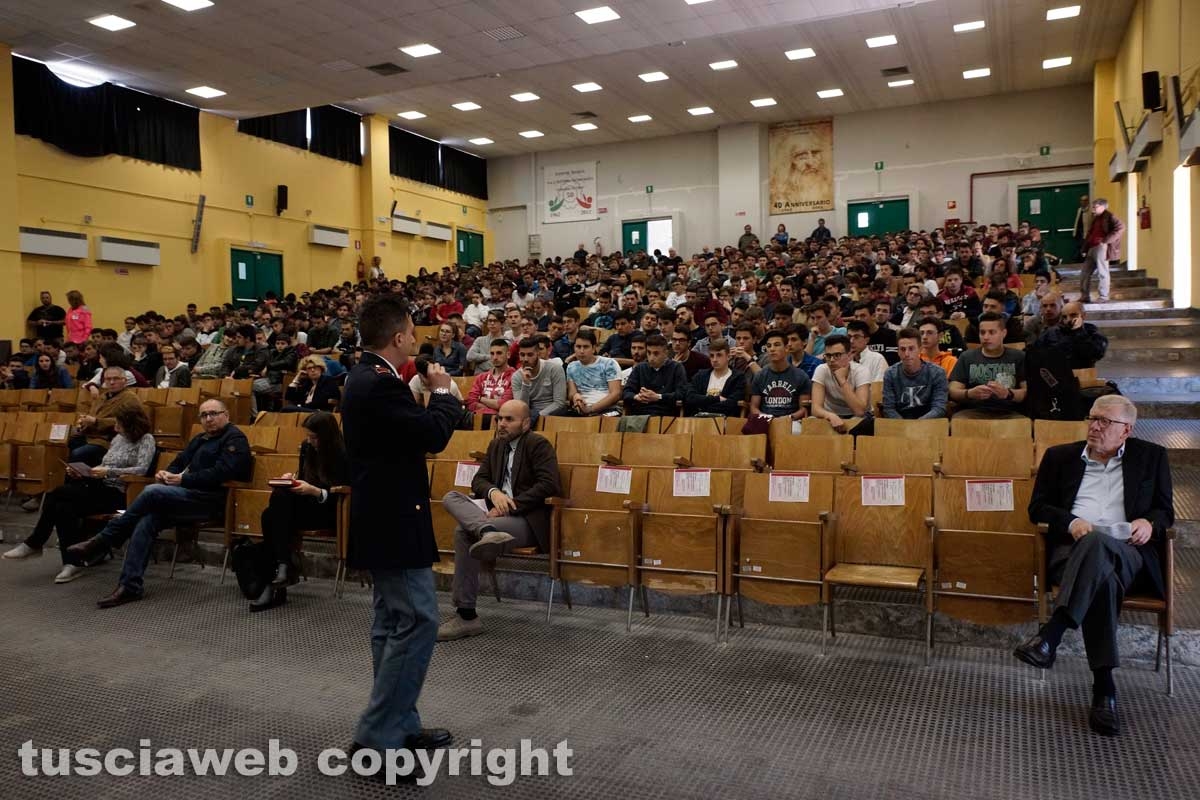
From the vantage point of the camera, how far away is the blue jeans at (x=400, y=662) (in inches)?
93.9

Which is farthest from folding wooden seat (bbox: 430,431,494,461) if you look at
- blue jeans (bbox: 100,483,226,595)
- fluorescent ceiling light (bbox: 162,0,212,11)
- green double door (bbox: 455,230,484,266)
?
green double door (bbox: 455,230,484,266)

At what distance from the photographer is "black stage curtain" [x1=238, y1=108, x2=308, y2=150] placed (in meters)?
14.4

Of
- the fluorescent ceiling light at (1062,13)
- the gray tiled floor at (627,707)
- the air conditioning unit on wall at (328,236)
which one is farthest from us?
the air conditioning unit on wall at (328,236)

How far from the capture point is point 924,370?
4.71 meters

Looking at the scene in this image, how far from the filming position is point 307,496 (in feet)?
14.3

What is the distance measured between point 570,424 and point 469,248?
15.6 metres

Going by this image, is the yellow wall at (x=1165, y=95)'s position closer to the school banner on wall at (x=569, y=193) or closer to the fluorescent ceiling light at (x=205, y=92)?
the school banner on wall at (x=569, y=193)

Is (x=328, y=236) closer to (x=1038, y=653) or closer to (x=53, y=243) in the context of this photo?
(x=53, y=243)

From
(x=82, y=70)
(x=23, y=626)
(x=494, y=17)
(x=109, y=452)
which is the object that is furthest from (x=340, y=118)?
(x=23, y=626)

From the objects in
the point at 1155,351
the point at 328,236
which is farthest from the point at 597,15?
the point at 328,236

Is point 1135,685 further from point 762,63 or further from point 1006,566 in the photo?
point 762,63

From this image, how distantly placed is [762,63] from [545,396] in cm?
1014

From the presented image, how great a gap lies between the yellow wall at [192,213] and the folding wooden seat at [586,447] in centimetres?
1004

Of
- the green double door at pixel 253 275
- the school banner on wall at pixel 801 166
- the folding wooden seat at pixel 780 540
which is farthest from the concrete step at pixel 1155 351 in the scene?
the green double door at pixel 253 275
